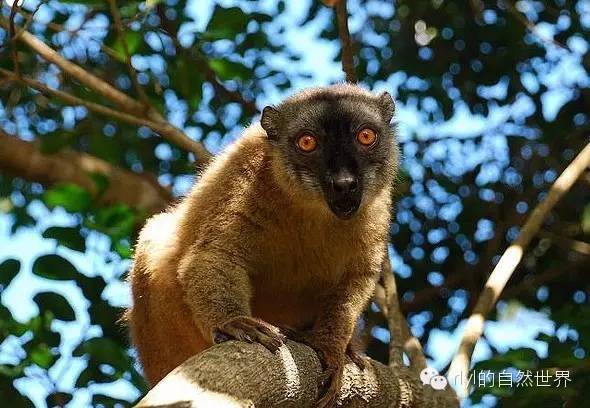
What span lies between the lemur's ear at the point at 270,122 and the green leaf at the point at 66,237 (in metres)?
1.41

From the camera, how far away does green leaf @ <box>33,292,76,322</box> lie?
563cm

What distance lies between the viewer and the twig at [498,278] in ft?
17.5

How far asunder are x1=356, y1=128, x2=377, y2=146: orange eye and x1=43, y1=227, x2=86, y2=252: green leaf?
1914 millimetres

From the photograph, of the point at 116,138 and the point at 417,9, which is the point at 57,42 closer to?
the point at 116,138

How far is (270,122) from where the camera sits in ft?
18.0

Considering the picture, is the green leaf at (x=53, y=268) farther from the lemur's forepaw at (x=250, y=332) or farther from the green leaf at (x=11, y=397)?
the lemur's forepaw at (x=250, y=332)

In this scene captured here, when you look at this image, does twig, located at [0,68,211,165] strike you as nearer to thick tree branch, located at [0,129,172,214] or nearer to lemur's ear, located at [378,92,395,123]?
lemur's ear, located at [378,92,395,123]

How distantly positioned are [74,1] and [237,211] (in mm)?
2205

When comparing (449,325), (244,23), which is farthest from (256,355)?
(449,325)

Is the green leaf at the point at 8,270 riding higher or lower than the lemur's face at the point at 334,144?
lower

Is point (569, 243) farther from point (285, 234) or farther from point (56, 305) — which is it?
point (56, 305)

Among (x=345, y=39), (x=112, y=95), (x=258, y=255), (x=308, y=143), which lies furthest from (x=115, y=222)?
(x=345, y=39)

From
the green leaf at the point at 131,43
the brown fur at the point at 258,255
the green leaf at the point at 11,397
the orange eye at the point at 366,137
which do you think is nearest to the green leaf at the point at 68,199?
the brown fur at the point at 258,255

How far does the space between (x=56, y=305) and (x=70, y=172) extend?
2705mm
